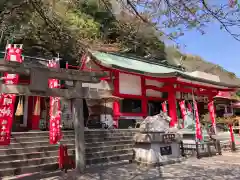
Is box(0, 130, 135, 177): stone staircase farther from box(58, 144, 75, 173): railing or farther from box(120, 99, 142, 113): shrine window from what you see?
box(120, 99, 142, 113): shrine window

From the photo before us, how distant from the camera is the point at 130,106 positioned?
1543 cm

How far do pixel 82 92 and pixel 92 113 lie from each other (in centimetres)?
889

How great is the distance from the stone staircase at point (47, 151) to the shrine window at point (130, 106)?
401 centimetres

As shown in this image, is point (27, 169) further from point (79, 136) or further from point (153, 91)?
point (153, 91)

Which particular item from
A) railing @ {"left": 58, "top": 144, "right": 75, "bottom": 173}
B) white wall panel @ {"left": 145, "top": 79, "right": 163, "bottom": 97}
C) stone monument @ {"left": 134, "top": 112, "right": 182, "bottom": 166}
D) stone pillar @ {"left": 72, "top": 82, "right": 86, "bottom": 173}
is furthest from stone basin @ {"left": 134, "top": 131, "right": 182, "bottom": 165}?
white wall panel @ {"left": 145, "top": 79, "right": 163, "bottom": 97}

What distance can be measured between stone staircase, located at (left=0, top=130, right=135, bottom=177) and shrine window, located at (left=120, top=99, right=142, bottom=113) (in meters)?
4.01

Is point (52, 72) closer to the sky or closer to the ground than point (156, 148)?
closer to the sky

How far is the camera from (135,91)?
15.5 metres

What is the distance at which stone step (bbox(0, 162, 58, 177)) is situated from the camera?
639cm

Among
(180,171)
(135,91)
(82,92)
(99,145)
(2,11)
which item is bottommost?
(180,171)

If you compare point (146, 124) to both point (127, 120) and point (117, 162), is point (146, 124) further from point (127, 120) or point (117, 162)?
point (127, 120)

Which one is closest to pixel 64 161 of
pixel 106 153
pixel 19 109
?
pixel 106 153

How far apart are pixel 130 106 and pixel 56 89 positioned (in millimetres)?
9913

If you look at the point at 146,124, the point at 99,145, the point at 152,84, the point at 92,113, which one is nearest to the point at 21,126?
the point at 92,113
